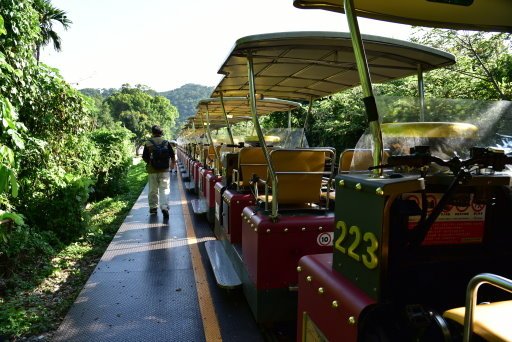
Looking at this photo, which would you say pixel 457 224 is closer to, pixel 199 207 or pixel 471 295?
pixel 471 295

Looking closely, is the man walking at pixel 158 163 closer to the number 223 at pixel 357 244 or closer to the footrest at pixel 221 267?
the footrest at pixel 221 267

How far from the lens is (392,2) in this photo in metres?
2.26

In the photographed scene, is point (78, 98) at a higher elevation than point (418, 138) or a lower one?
higher

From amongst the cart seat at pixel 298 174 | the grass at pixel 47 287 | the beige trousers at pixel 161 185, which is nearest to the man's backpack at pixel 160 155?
the beige trousers at pixel 161 185

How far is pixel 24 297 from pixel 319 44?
4.10 meters

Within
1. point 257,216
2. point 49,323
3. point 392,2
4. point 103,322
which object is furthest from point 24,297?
point 392,2

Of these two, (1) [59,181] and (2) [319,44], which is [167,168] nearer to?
(1) [59,181]

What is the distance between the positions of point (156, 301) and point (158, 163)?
419 centimetres

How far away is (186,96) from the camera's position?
145000mm

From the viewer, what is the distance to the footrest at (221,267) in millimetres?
3828

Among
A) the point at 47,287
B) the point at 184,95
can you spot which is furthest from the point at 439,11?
the point at 184,95

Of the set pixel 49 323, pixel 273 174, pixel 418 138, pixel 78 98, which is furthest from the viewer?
pixel 78 98

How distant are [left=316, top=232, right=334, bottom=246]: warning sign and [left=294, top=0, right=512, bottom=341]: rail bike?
1.06 metres

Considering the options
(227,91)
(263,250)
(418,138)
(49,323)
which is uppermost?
(227,91)
